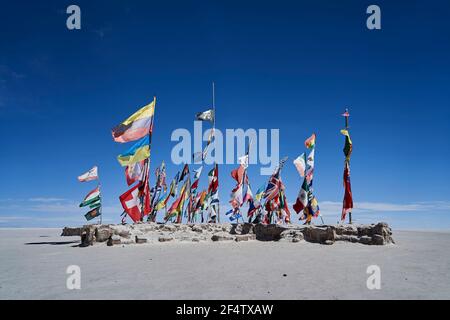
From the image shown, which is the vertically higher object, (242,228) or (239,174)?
(239,174)

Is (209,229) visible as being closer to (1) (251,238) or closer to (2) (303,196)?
(1) (251,238)

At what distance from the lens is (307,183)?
27750 millimetres

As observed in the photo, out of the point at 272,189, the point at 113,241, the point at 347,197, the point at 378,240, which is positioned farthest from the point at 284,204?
the point at 113,241

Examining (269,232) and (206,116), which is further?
(206,116)

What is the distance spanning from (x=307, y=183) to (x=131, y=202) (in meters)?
14.4

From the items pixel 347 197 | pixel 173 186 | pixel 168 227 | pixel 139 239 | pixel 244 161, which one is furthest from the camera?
pixel 173 186

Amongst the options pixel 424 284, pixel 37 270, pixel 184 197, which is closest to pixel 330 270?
pixel 424 284

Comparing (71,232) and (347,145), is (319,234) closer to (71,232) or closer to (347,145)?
(347,145)

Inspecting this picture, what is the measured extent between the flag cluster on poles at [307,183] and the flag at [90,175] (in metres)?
16.8

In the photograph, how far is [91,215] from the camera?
1094 inches

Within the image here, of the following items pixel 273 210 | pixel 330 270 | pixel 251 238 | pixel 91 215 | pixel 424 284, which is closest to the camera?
pixel 424 284
